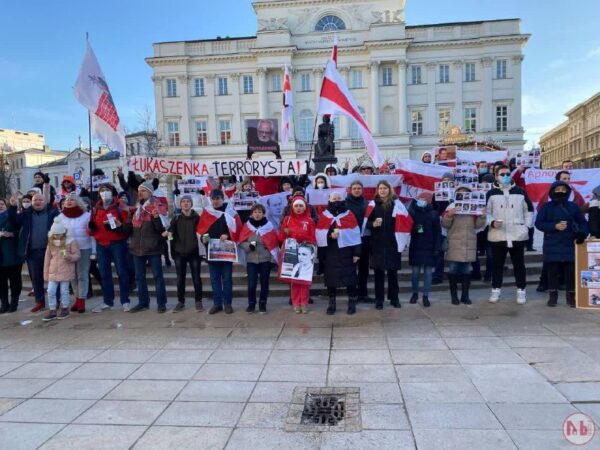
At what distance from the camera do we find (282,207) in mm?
8906

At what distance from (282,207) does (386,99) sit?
43562 millimetres

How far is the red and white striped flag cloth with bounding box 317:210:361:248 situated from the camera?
6992mm

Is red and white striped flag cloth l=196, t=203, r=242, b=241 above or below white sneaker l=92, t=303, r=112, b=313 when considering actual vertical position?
above

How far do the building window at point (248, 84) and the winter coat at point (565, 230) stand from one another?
47517mm

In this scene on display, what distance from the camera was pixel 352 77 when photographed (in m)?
49.3

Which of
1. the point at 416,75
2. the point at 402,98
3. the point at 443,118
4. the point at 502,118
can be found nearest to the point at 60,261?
the point at 402,98

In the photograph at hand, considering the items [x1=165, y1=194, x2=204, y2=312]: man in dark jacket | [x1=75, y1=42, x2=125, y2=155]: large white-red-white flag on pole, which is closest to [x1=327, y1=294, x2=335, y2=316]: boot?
[x1=165, y1=194, x2=204, y2=312]: man in dark jacket

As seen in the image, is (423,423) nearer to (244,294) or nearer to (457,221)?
(457,221)

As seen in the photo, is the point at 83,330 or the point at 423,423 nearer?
the point at 423,423

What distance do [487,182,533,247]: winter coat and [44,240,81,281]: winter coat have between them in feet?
21.9

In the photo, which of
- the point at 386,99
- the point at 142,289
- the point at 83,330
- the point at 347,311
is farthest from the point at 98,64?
the point at 386,99

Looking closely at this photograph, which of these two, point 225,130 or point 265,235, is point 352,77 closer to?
point 225,130

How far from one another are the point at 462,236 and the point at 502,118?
4677 cm

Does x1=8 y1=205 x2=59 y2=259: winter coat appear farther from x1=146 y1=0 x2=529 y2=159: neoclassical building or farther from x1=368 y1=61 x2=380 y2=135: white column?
x1=368 y1=61 x2=380 y2=135: white column
